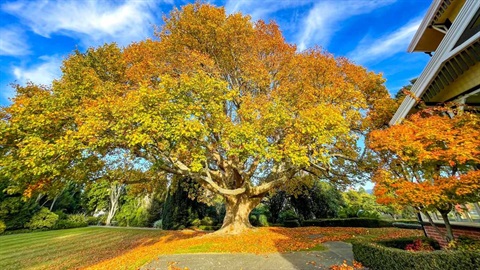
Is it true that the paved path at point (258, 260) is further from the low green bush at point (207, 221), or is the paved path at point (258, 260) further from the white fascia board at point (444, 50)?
→ the low green bush at point (207, 221)

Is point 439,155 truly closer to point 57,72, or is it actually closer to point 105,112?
point 105,112

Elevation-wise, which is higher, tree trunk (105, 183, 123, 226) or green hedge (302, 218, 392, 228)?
tree trunk (105, 183, 123, 226)

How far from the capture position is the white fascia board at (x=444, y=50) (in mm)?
6383

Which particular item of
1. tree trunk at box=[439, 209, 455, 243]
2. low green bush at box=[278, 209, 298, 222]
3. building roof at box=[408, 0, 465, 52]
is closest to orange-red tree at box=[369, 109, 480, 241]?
tree trunk at box=[439, 209, 455, 243]

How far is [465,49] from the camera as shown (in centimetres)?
657

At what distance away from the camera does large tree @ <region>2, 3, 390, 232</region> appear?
993 cm

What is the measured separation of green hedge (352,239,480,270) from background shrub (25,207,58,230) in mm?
36371

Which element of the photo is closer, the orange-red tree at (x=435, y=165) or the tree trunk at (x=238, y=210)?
the orange-red tree at (x=435, y=165)

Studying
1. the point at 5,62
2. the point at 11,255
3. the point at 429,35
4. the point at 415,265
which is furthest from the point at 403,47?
the point at 11,255

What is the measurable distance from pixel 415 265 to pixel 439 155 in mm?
2872

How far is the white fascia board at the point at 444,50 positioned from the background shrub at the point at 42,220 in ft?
128

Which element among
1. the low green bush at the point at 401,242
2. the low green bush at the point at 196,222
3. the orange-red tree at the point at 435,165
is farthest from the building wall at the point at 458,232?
the low green bush at the point at 196,222

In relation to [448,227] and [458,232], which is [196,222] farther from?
[448,227]

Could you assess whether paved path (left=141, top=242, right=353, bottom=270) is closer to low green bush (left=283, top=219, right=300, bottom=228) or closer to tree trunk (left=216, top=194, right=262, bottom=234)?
tree trunk (left=216, top=194, right=262, bottom=234)
